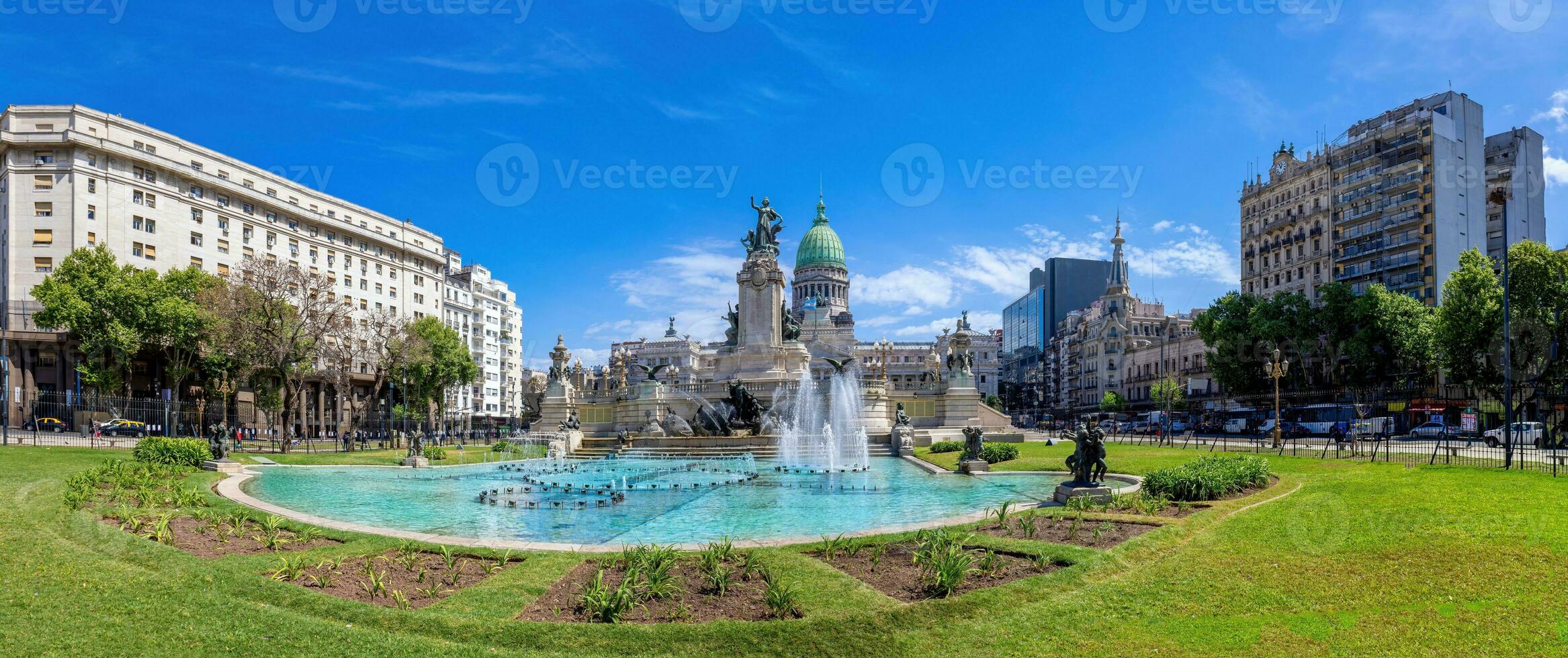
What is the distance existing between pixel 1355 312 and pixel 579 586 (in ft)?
220

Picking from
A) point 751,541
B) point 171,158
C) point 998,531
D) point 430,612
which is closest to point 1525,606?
point 998,531

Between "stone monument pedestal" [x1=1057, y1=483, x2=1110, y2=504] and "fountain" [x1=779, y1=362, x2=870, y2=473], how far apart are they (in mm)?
17012

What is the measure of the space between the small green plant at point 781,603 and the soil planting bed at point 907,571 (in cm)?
116

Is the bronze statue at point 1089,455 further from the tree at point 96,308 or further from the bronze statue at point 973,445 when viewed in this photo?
the tree at point 96,308

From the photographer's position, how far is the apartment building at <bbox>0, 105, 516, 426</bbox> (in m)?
54.8

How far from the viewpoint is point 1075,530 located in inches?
474

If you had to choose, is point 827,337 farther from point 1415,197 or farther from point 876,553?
point 876,553

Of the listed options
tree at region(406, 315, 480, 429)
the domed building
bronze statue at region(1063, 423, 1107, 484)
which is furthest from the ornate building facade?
bronze statue at region(1063, 423, 1107, 484)

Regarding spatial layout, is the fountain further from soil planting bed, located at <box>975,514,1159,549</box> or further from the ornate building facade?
the ornate building facade

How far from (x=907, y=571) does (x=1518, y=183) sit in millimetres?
88079

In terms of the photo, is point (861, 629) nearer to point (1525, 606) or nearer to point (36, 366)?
point (1525, 606)

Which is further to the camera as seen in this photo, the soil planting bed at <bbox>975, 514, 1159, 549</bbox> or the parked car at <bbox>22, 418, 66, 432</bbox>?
the parked car at <bbox>22, 418, 66, 432</bbox>

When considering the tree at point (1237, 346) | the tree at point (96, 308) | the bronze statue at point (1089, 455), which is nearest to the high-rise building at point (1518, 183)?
the tree at point (1237, 346)

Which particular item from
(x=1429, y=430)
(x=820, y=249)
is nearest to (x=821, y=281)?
(x=820, y=249)
